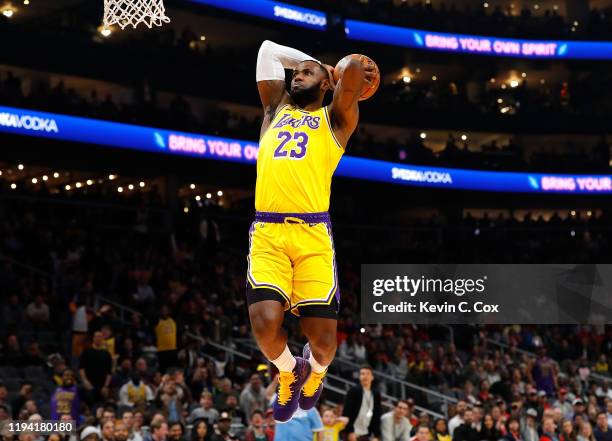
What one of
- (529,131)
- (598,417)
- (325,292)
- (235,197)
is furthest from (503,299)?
(325,292)

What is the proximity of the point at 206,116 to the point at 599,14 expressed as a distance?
17071 millimetres

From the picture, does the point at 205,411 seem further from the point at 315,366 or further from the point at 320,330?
the point at 320,330

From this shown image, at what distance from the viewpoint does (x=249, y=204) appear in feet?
109

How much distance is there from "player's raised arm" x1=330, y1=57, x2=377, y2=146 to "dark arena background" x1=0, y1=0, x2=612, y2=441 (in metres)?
5.05

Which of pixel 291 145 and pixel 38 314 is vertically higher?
pixel 291 145

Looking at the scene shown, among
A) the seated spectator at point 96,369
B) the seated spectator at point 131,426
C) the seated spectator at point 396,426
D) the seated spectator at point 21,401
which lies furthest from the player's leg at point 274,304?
the seated spectator at point 96,369

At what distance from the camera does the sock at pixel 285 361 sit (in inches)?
305

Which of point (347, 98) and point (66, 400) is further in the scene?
point (66, 400)

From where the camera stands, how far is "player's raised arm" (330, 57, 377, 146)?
7.54 m

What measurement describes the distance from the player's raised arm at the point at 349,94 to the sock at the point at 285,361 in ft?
5.38

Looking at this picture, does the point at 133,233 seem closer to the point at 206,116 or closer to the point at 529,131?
the point at 206,116

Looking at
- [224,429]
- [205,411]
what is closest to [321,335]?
[224,429]

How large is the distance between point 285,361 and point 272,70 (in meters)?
2.30

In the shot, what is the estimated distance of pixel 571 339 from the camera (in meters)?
28.0
